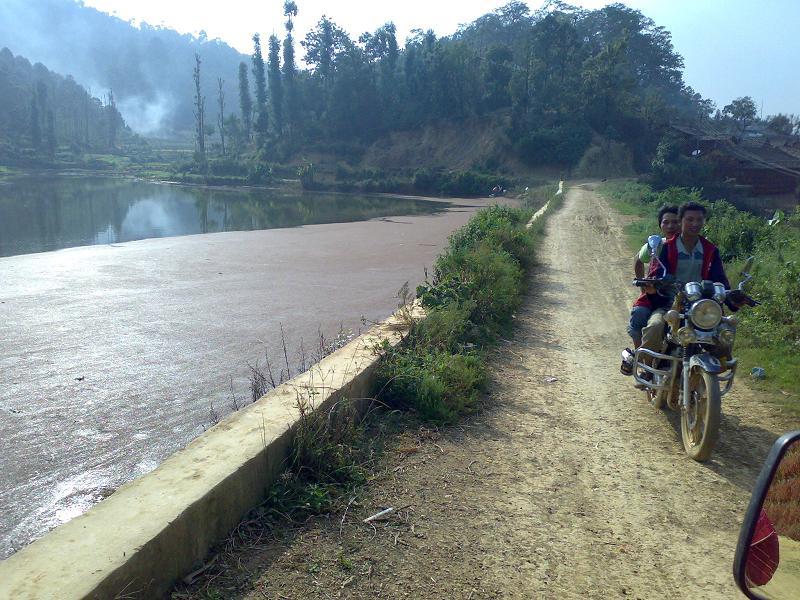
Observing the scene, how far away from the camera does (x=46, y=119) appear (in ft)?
297

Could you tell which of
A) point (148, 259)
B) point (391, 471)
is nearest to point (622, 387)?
point (391, 471)

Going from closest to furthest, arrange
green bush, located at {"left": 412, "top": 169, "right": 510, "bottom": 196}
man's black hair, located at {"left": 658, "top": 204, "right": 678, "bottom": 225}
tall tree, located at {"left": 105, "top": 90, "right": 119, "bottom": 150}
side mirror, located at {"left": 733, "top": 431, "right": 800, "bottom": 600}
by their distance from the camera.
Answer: side mirror, located at {"left": 733, "top": 431, "right": 800, "bottom": 600} → man's black hair, located at {"left": 658, "top": 204, "right": 678, "bottom": 225} → green bush, located at {"left": 412, "top": 169, "right": 510, "bottom": 196} → tall tree, located at {"left": 105, "top": 90, "right": 119, "bottom": 150}

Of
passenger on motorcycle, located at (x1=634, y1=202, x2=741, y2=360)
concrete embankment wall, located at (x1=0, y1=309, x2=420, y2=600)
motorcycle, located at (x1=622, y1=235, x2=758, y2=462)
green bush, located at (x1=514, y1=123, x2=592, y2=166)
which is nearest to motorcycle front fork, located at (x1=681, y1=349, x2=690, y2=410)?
motorcycle, located at (x1=622, y1=235, x2=758, y2=462)

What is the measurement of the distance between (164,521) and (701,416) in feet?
11.3

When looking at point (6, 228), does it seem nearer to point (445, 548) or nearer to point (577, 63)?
point (445, 548)

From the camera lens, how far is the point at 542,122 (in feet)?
200

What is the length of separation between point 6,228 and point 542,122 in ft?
158

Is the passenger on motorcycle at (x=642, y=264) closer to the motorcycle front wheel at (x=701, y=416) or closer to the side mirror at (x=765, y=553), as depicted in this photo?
the motorcycle front wheel at (x=701, y=416)

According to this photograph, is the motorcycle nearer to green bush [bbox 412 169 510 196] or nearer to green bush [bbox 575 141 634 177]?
green bush [bbox 412 169 510 196]

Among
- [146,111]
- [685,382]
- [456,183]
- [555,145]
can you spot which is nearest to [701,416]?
[685,382]

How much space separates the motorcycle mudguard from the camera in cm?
429

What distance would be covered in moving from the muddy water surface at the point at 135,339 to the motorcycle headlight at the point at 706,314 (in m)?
4.29

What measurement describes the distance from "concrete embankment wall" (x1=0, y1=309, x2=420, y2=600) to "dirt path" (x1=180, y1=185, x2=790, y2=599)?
270mm

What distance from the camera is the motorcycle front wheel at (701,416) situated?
4250 millimetres
